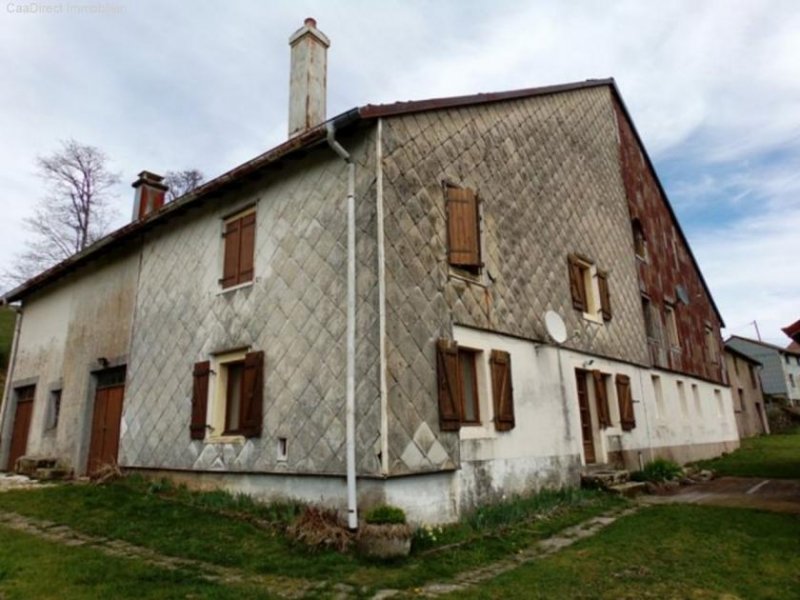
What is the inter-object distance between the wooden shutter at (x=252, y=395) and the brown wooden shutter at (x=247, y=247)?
1498mm

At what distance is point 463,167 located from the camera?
891cm

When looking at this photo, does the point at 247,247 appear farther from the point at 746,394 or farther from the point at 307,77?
the point at 746,394

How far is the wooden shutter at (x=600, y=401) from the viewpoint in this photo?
11296 millimetres

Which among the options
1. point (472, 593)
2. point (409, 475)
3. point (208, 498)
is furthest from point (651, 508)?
point (208, 498)

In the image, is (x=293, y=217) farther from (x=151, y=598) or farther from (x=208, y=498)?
(x=151, y=598)

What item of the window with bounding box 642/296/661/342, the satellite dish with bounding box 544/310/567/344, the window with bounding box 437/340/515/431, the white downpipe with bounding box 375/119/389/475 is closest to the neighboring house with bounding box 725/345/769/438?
the window with bounding box 642/296/661/342

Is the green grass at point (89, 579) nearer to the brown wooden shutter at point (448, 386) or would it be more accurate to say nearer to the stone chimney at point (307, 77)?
the brown wooden shutter at point (448, 386)

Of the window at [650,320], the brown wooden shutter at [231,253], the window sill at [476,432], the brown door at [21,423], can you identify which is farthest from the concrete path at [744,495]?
the brown door at [21,423]

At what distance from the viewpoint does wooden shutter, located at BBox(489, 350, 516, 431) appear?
814 centimetres

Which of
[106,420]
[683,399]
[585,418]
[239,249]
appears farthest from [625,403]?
[106,420]

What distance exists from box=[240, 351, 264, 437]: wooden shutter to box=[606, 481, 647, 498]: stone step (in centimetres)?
675

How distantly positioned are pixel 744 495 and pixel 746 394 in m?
22.0

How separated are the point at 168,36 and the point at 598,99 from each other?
12.2 m

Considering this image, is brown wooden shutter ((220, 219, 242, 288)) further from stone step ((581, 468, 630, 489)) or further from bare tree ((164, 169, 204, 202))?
bare tree ((164, 169, 204, 202))
